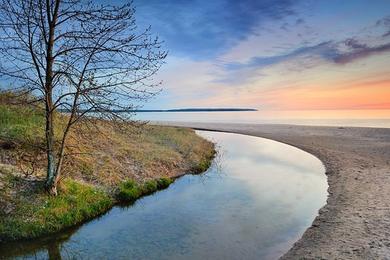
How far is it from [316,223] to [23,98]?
615 inches

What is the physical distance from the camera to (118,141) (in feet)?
108

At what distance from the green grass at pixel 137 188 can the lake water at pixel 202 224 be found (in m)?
0.73

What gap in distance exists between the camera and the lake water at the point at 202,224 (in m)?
14.4

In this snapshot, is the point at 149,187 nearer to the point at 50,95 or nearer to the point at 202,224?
the point at 202,224

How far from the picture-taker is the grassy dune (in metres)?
16.6

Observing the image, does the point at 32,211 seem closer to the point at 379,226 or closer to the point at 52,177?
the point at 52,177

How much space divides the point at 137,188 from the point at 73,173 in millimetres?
4166

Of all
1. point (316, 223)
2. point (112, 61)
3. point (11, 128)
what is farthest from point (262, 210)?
point (11, 128)

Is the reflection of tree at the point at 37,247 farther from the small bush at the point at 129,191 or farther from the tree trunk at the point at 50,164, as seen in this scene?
the small bush at the point at 129,191

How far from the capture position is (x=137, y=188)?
23828 mm

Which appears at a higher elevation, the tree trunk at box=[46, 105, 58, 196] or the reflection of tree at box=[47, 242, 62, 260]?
the tree trunk at box=[46, 105, 58, 196]

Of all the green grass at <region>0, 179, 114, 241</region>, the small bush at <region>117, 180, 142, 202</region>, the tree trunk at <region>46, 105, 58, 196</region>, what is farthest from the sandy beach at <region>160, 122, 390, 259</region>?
the tree trunk at <region>46, 105, 58, 196</region>

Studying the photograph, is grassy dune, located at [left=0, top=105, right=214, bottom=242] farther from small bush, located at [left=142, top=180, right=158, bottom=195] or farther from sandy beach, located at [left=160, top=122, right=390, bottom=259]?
sandy beach, located at [left=160, top=122, right=390, bottom=259]

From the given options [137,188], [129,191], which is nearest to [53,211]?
[129,191]
